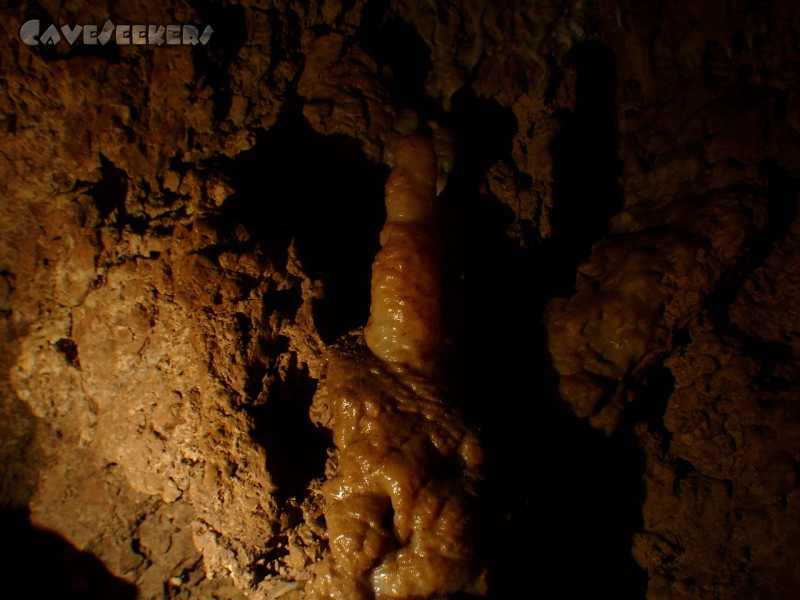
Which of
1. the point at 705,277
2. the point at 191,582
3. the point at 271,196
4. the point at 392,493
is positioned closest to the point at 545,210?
the point at 705,277

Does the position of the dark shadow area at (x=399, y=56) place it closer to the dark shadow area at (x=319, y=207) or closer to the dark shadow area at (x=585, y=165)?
the dark shadow area at (x=319, y=207)

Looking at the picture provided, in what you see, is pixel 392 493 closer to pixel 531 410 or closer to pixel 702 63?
pixel 531 410

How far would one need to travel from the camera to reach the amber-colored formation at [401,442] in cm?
230

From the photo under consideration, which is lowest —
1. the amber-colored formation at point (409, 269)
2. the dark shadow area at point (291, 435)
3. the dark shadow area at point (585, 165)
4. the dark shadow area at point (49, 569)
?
the dark shadow area at point (49, 569)

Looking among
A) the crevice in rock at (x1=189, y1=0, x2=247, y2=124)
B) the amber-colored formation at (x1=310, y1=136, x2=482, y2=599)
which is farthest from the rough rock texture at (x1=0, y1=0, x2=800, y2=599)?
the amber-colored formation at (x1=310, y1=136, x2=482, y2=599)

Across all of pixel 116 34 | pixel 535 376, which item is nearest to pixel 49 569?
pixel 116 34

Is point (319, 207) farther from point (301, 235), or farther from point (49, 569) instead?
point (49, 569)

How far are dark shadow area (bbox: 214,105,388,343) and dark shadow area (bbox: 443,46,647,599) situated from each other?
2.20 feet

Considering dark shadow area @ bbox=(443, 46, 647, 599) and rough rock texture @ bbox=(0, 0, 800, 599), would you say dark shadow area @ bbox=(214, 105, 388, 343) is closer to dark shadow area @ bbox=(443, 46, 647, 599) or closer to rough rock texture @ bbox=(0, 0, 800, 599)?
rough rock texture @ bbox=(0, 0, 800, 599)

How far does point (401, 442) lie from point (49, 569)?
12.5 feet

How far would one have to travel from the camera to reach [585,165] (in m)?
3.91

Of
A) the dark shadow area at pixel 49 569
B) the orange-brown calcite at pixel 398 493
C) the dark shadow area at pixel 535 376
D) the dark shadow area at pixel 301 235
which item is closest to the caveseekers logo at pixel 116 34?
the dark shadow area at pixel 301 235

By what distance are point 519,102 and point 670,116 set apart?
122 cm

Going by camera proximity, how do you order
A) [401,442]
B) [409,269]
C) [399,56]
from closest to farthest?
[401,442], [409,269], [399,56]
